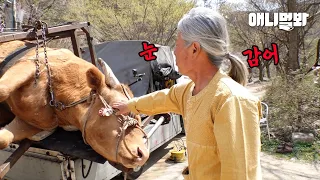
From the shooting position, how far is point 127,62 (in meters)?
6.06

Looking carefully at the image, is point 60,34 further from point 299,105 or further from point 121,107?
point 299,105

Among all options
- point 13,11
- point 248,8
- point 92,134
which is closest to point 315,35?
point 248,8

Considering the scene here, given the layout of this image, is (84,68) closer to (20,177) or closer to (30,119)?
(30,119)

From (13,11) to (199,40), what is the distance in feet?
17.0

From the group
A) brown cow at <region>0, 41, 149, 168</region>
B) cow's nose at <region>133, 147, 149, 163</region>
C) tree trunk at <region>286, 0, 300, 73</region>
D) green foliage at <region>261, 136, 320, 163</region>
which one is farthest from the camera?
tree trunk at <region>286, 0, 300, 73</region>

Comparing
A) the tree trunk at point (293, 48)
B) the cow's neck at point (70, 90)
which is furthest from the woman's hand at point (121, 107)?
the tree trunk at point (293, 48)

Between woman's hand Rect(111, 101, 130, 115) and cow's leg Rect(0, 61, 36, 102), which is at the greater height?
cow's leg Rect(0, 61, 36, 102)

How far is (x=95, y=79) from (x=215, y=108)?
1.69 metres

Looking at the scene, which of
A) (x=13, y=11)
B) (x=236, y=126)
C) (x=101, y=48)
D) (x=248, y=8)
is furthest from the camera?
(x=248, y=8)

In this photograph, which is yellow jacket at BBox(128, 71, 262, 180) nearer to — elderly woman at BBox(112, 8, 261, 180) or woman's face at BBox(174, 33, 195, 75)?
elderly woman at BBox(112, 8, 261, 180)

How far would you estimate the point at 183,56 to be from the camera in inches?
67.1

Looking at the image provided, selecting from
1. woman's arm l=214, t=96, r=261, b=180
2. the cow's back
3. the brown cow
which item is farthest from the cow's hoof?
woman's arm l=214, t=96, r=261, b=180

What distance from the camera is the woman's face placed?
1.66 metres

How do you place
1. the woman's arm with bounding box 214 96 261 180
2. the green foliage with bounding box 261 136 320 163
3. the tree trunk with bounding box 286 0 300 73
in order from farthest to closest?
the tree trunk with bounding box 286 0 300 73
the green foliage with bounding box 261 136 320 163
the woman's arm with bounding box 214 96 261 180
